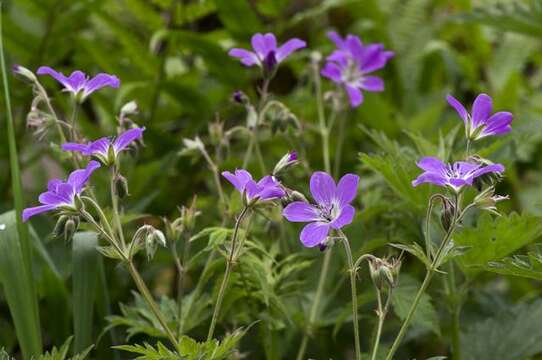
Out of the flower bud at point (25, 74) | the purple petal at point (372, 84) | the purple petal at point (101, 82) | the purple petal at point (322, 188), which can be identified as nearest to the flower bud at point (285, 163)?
the purple petal at point (322, 188)

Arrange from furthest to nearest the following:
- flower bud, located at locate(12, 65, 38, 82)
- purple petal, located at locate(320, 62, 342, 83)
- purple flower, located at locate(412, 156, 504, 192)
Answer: purple petal, located at locate(320, 62, 342, 83) → flower bud, located at locate(12, 65, 38, 82) → purple flower, located at locate(412, 156, 504, 192)

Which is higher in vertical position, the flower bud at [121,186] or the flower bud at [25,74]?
the flower bud at [25,74]

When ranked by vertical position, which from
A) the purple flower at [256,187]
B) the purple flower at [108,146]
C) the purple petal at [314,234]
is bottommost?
the purple petal at [314,234]

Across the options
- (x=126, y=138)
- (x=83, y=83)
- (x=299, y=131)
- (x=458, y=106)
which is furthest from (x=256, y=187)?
(x=299, y=131)

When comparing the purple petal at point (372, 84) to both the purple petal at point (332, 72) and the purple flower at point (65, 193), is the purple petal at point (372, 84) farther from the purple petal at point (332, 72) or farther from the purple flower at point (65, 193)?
the purple flower at point (65, 193)

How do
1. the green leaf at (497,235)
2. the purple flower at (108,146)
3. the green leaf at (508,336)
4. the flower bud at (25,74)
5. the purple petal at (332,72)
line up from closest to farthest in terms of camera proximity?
the purple flower at (108,146), the green leaf at (497,235), the flower bud at (25,74), the green leaf at (508,336), the purple petal at (332,72)

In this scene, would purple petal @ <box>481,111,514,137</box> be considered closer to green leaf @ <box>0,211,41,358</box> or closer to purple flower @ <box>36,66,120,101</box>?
purple flower @ <box>36,66,120,101</box>

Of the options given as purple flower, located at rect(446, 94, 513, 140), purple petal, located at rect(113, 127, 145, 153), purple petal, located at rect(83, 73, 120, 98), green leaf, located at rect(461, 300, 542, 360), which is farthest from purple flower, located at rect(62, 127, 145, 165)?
green leaf, located at rect(461, 300, 542, 360)

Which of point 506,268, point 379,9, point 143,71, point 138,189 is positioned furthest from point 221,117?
point 506,268
